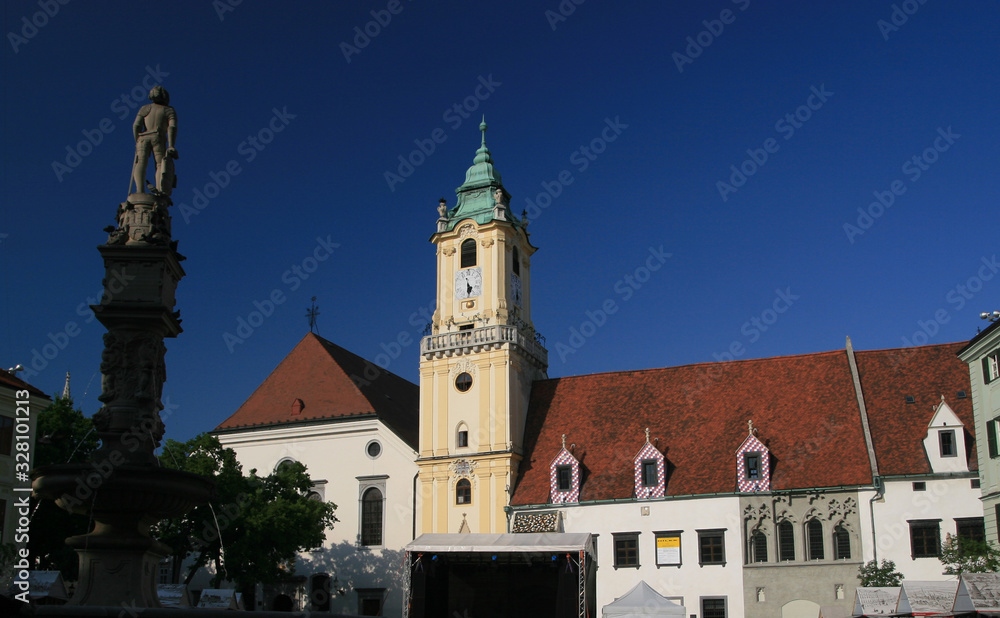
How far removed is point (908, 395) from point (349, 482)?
75.4ft

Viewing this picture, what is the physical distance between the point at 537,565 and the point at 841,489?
11026 millimetres

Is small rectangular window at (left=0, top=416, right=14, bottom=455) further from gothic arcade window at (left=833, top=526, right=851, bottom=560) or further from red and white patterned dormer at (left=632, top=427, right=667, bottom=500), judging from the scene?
gothic arcade window at (left=833, top=526, right=851, bottom=560)

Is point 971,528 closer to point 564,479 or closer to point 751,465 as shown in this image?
point 751,465

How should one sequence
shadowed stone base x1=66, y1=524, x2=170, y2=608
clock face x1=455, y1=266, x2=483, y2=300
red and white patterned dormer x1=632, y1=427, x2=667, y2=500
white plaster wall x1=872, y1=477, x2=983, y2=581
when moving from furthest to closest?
clock face x1=455, y1=266, x2=483, y2=300 < red and white patterned dormer x1=632, y1=427, x2=667, y2=500 < white plaster wall x1=872, y1=477, x2=983, y2=581 < shadowed stone base x1=66, y1=524, x2=170, y2=608

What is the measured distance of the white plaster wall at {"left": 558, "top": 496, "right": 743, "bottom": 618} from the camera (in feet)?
116

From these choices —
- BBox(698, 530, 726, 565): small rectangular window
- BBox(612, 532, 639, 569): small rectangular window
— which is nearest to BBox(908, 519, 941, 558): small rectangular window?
BBox(698, 530, 726, 565): small rectangular window

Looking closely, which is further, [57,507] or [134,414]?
[57,507]

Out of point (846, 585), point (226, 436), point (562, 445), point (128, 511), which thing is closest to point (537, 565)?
point (562, 445)

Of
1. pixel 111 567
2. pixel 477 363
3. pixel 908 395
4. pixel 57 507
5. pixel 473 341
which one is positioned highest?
pixel 473 341

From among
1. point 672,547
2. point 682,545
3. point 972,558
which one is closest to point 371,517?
point 672,547

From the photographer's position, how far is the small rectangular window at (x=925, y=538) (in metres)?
32.9

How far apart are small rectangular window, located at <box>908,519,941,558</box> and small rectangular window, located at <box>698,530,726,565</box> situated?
250 inches

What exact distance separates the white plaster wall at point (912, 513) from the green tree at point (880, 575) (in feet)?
1.82

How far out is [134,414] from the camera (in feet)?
43.9
